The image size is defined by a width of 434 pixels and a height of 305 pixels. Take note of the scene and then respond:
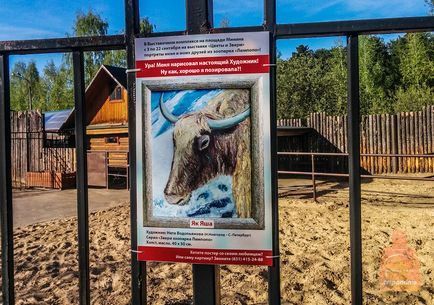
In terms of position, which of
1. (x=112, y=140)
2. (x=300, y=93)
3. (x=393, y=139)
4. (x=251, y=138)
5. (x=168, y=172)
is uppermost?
(x=300, y=93)

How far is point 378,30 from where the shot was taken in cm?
138

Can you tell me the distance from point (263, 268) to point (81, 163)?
3.35 meters

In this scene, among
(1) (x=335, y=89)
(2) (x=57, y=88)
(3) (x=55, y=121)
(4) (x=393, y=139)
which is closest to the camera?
(4) (x=393, y=139)

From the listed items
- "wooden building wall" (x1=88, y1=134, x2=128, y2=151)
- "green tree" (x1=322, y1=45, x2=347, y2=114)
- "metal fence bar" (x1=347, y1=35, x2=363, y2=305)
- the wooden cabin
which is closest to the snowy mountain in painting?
"metal fence bar" (x1=347, y1=35, x2=363, y2=305)

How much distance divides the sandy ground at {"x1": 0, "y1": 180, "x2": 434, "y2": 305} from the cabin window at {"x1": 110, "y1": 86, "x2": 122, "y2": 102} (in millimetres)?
10074

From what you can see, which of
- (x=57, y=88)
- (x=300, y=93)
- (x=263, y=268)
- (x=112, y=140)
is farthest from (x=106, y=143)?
(x=57, y=88)

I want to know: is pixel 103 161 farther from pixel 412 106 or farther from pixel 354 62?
pixel 412 106

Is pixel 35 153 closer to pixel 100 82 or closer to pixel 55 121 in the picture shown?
pixel 55 121

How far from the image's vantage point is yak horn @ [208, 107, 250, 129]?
144cm

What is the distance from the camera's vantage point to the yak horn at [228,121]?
4.71 feet

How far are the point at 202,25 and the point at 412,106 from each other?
2180cm

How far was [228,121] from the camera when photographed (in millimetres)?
1449

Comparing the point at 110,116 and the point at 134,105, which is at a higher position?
the point at 110,116

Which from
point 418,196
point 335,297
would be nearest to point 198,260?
point 335,297
